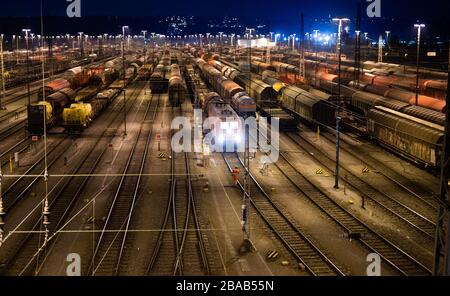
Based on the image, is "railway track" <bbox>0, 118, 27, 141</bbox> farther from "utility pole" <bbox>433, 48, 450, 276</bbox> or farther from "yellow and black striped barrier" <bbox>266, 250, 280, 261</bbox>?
"utility pole" <bbox>433, 48, 450, 276</bbox>

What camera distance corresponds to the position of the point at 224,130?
38719 mm

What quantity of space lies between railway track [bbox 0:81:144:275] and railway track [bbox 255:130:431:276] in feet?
39.6

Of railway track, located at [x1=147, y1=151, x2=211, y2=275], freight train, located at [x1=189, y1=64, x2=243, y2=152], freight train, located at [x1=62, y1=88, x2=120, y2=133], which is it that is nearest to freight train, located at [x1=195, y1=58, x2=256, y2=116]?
freight train, located at [x1=189, y1=64, x2=243, y2=152]

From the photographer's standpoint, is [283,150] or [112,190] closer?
[112,190]

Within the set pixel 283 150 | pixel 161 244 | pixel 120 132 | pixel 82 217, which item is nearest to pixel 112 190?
pixel 82 217

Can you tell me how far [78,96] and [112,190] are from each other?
35275mm

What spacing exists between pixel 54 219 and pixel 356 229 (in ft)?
44.5

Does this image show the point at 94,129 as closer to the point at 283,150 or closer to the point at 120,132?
the point at 120,132

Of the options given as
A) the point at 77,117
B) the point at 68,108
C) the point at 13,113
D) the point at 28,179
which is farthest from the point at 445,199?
the point at 13,113

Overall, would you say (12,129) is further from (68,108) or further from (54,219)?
(54,219)

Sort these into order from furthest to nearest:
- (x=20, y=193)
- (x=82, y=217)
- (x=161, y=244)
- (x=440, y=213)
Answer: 1. (x=20, y=193)
2. (x=82, y=217)
3. (x=161, y=244)
4. (x=440, y=213)

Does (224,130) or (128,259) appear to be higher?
(224,130)

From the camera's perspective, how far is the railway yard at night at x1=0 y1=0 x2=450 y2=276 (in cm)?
1914

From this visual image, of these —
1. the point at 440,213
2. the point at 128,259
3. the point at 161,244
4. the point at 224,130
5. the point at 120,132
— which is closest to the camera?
the point at 440,213
